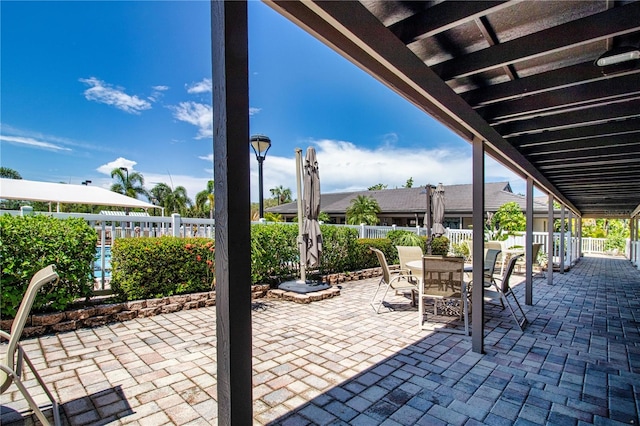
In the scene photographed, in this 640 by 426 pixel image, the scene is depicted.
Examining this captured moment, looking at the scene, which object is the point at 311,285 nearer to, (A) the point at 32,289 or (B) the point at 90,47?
(A) the point at 32,289

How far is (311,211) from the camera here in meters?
5.83

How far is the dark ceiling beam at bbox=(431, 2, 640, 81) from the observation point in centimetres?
168

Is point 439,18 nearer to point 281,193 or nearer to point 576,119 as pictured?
point 576,119

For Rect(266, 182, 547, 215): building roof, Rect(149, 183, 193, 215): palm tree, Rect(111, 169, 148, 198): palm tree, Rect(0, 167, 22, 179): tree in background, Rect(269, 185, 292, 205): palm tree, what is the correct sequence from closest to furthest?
1. Rect(266, 182, 547, 215): building roof
2. Rect(111, 169, 148, 198): palm tree
3. Rect(0, 167, 22, 179): tree in background
4. Rect(149, 183, 193, 215): palm tree
5. Rect(269, 185, 292, 205): palm tree

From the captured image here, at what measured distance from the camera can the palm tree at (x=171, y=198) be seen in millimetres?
32969

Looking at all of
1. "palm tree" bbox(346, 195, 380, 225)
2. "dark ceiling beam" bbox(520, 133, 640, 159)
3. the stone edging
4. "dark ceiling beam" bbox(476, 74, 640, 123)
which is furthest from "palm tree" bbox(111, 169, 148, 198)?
"dark ceiling beam" bbox(476, 74, 640, 123)

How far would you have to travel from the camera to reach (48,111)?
25094 millimetres

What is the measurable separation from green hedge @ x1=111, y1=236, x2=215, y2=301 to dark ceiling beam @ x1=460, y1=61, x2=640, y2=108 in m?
4.11

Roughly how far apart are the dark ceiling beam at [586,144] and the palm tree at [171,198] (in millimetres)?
32757

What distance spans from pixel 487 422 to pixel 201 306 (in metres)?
4.21

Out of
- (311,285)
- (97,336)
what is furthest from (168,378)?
(311,285)

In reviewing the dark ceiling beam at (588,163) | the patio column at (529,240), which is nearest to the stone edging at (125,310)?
the patio column at (529,240)

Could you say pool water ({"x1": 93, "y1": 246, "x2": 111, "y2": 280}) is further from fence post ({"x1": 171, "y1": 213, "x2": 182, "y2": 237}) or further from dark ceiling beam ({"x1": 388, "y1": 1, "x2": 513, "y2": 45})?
dark ceiling beam ({"x1": 388, "y1": 1, "x2": 513, "y2": 45})

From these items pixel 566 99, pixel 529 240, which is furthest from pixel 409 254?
pixel 566 99
